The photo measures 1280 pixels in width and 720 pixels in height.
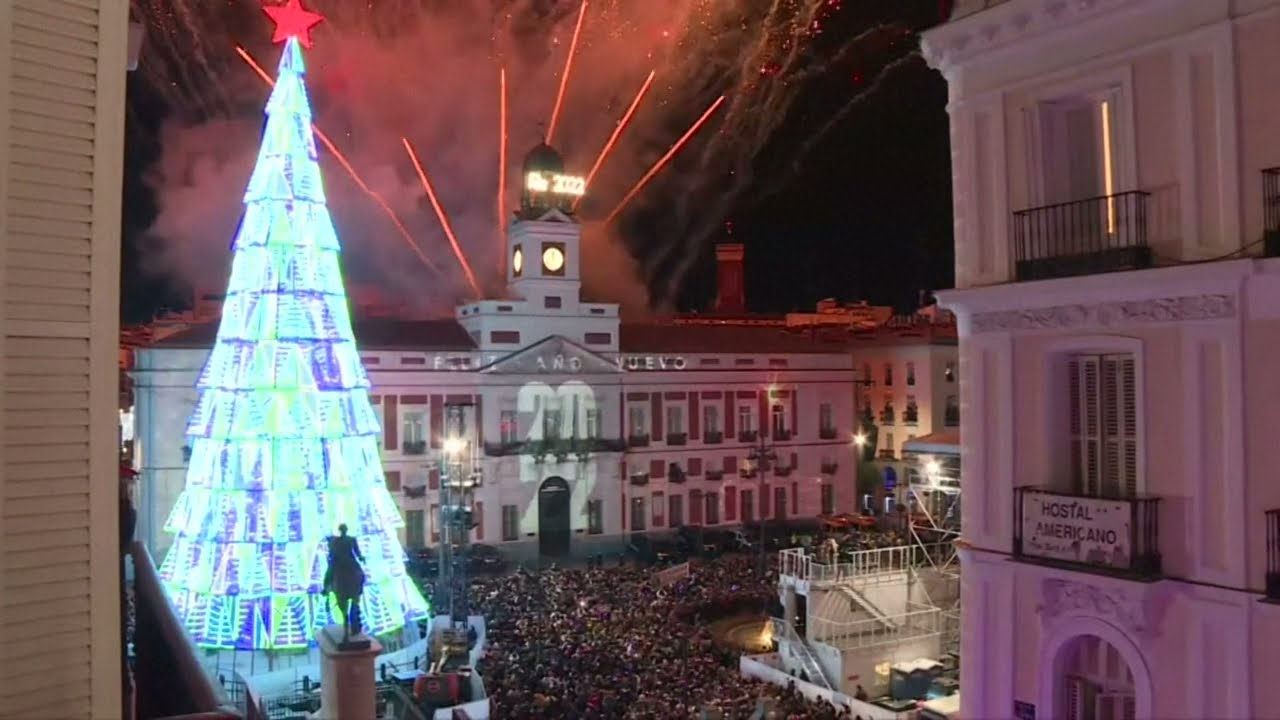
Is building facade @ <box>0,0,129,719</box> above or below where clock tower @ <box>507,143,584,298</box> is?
below

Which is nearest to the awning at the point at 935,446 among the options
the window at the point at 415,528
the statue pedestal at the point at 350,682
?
the statue pedestal at the point at 350,682

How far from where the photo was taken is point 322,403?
19.3 metres

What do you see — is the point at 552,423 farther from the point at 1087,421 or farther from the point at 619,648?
the point at 1087,421

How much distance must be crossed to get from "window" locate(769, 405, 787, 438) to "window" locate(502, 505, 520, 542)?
11476mm

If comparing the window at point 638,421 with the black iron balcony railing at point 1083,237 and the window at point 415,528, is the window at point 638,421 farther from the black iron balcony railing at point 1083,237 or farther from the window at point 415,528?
the black iron balcony railing at point 1083,237

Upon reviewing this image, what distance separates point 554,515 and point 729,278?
86.0 feet

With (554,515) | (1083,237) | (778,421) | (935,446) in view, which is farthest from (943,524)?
(778,421)

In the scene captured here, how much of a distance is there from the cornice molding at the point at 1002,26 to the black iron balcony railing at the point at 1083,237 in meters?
1.60

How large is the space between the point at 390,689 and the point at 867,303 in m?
44.4

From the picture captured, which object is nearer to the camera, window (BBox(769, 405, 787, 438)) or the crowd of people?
the crowd of people

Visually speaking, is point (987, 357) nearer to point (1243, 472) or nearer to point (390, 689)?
point (1243, 472)

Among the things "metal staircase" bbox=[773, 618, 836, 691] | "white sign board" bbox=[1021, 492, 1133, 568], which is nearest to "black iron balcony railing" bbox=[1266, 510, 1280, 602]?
"white sign board" bbox=[1021, 492, 1133, 568]

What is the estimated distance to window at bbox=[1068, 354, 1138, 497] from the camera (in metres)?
8.64

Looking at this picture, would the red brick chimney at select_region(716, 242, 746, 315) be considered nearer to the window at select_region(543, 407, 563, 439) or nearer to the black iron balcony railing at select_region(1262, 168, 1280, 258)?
the window at select_region(543, 407, 563, 439)
